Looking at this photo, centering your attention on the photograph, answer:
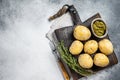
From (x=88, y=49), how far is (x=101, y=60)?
2.7 inches

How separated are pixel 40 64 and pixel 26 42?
0.12m

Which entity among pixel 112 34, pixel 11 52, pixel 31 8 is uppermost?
pixel 31 8

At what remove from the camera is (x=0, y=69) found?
149 centimetres

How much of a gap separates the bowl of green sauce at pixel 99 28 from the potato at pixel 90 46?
4cm

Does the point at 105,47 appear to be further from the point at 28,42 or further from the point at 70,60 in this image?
the point at 28,42

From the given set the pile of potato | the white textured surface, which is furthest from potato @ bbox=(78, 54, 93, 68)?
the white textured surface

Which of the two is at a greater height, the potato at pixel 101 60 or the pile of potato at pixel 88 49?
the pile of potato at pixel 88 49

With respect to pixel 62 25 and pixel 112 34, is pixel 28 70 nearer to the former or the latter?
pixel 62 25

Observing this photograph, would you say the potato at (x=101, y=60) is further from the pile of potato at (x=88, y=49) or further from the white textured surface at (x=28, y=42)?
the white textured surface at (x=28, y=42)

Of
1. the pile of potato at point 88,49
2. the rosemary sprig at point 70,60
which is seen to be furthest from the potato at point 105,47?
the rosemary sprig at point 70,60

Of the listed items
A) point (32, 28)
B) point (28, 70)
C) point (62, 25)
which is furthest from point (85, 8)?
point (28, 70)

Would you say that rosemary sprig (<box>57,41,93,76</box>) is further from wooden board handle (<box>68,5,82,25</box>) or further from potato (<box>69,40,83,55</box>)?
wooden board handle (<box>68,5,82,25</box>)

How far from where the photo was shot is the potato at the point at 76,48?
4.53ft

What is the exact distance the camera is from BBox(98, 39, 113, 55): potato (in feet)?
4.56
